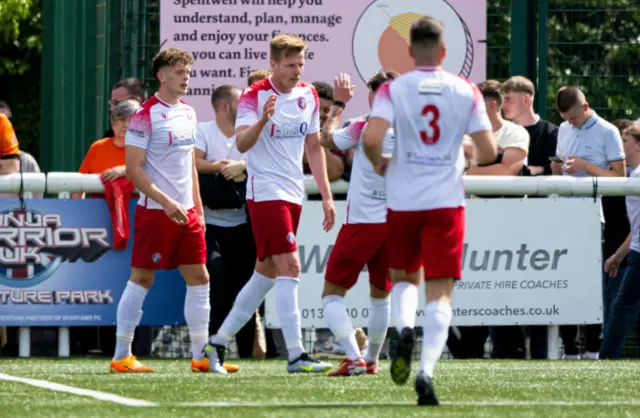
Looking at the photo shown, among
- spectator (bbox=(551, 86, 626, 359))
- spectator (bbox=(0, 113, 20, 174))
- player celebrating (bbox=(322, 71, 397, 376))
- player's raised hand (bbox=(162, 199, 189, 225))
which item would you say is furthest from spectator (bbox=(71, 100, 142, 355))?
spectator (bbox=(551, 86, 626, 359))

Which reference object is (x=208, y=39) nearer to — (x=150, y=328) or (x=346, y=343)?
(x=150, y=328)

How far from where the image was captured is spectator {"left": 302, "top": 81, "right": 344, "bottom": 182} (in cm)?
1045

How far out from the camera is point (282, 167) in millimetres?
9352

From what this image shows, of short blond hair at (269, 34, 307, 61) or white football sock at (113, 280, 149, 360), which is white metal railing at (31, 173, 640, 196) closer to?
white football sock at (113, 280, 149, 360)

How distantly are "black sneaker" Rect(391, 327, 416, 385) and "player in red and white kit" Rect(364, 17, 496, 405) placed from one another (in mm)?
83

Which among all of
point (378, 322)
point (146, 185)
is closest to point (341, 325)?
point (378, 322)

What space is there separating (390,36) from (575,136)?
2.55m

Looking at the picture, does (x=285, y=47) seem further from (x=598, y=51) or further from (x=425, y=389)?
(x=598, y=51)

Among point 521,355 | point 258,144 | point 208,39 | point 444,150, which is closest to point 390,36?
point 208,39

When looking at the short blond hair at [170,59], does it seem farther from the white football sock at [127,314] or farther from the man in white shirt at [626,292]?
the man in white shirt at [626,292]

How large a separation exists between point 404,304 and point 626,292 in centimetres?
418

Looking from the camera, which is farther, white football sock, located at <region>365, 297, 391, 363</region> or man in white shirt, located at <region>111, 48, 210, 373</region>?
white football sock, located at <region>365, 297, 391, 363</region>

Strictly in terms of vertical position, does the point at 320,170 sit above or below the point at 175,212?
above

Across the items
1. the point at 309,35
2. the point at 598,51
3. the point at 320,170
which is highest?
the point at 309,35
